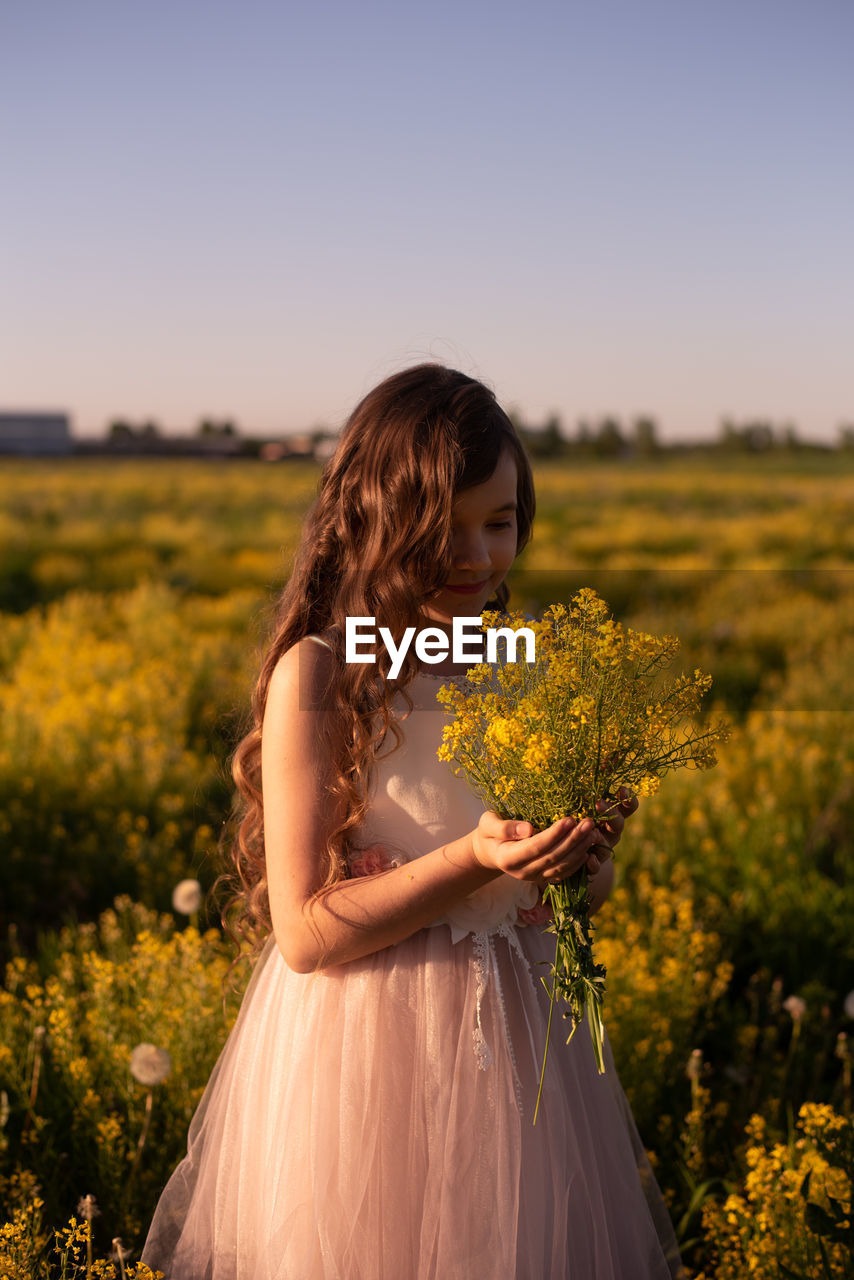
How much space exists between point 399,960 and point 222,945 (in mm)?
1413

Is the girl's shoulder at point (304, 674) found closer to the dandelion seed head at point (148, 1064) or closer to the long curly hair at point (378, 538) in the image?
the long curly hair at point (378, 538)

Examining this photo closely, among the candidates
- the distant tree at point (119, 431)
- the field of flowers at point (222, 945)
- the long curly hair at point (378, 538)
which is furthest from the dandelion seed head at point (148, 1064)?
the distant tree at point (119, 431)

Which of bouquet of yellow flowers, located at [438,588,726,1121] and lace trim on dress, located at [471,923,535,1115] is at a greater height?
bouquet of yellow flowers, located at [438,588,726,1121]

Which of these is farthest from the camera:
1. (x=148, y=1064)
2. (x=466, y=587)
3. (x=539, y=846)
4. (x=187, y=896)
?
(x=187, y=896)

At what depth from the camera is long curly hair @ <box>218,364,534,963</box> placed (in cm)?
151

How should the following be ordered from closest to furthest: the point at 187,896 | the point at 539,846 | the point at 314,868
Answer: the point at 539,846 < the point at 314,868 < the point at 187,896

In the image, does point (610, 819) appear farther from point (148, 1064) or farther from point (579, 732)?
point (148, 1064)

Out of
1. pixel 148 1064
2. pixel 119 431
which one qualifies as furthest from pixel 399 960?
pixel 119 431

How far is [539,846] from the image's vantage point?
1.21 m

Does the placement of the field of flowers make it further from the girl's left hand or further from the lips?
the girl's left hand

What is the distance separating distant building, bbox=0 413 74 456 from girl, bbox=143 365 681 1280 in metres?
35.4

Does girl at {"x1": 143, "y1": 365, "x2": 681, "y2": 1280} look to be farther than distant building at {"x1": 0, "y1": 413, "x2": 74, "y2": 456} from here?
No

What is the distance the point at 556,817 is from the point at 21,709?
4.08 m

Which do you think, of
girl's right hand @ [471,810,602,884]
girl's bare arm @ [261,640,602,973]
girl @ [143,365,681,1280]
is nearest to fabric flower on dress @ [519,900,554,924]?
girl @ [143,365,681,1280]
